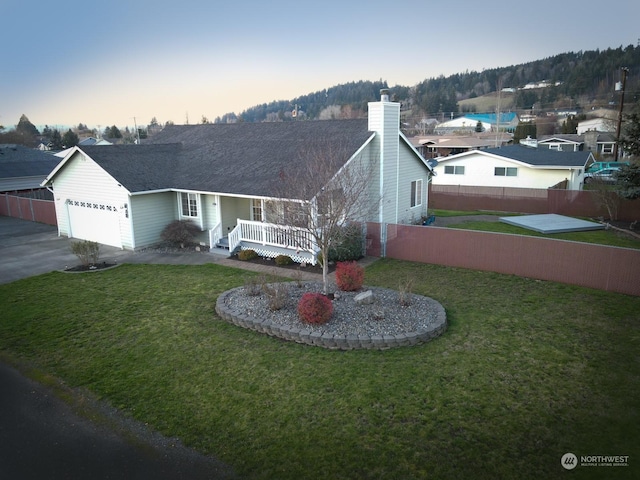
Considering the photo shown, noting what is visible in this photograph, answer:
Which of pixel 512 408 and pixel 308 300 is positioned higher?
pixel 308 300

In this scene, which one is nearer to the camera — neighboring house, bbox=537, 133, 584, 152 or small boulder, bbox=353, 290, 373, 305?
small boulder, bbox=353, 290, 373, 305

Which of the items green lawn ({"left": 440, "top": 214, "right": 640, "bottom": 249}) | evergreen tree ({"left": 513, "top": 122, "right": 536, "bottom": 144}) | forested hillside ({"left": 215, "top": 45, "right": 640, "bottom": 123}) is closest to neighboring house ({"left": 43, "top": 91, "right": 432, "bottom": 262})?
green lawn ({"left": 440, "top": 214, "right": 640, "bottom": 249})

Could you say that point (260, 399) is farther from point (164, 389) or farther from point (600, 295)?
point (600, 295)

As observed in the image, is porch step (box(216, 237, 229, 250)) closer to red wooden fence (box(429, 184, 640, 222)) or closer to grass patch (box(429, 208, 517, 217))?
grass patch (box(429, 208, 517, 217))

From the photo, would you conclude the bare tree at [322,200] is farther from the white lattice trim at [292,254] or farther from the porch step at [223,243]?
the porch step at [223,243]

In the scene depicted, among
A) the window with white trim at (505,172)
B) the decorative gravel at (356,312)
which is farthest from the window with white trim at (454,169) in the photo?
the decorative gravel at (356,312)

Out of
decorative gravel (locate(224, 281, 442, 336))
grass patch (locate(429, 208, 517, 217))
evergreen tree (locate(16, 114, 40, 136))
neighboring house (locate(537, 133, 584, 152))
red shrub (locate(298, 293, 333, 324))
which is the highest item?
evergreen tree (locate(16, 114, 40, 136))

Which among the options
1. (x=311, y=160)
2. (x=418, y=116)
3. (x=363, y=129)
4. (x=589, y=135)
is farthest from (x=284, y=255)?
(x=418, y=116)
